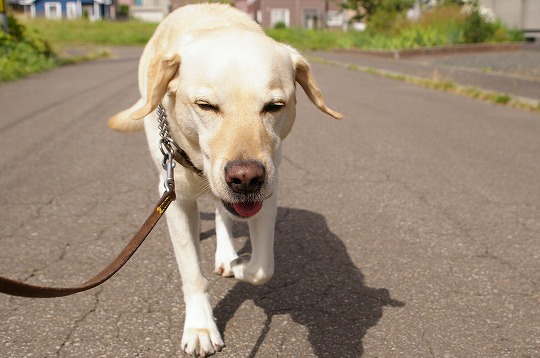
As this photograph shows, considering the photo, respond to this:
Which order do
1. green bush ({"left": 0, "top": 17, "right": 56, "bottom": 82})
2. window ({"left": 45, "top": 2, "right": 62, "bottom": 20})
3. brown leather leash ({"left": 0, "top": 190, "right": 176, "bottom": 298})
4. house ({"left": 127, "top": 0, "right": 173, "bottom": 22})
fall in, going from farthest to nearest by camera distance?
house ({"left": 127, "top": 0, "right": 173, "bottom": 22}), window ({"left": 45, "top": 2, "right": 62, "bottom": 20}), green bush ({"left": 0, "top": 17, "right": 56, "bottom": 82}), brown leather leash ({"left": 0, "top": 190, "right": 176, "bottom": 298})

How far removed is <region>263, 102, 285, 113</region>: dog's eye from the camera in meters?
2.52

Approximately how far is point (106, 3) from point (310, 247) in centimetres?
7257

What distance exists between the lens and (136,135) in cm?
810

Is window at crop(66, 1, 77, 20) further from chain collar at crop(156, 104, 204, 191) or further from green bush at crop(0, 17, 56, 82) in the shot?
chain collar at crop(156, 104, 204, 191)

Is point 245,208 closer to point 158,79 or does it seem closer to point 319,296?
point 158,79

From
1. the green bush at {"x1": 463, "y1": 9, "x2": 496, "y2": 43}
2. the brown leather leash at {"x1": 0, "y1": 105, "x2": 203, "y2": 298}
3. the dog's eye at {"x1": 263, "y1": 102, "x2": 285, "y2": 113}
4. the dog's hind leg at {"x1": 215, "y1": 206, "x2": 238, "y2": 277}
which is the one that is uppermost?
the green bush at {"x1": 463, "y1": 9, "x2": 496, "y2": 43}

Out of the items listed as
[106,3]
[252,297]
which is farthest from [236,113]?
[106,3]

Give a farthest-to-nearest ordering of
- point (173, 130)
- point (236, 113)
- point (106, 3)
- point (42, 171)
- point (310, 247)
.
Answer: point (106, 3)
point (42, 171)
point (310, 247)
point (173, 130)
point (236, 113)

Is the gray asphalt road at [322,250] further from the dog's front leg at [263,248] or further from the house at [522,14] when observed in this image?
the house at [522,14]

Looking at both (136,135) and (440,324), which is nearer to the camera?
(440,324)

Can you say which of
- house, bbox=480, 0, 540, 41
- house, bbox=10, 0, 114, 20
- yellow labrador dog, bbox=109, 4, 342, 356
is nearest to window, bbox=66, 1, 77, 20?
house, bbox=10, 0, 114, 20

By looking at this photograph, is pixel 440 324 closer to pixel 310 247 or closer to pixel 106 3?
pixel 310 247

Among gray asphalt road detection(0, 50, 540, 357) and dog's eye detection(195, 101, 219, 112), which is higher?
dog's eye detection(195, 101, 219, 112)

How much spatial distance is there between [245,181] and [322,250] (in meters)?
1.76
